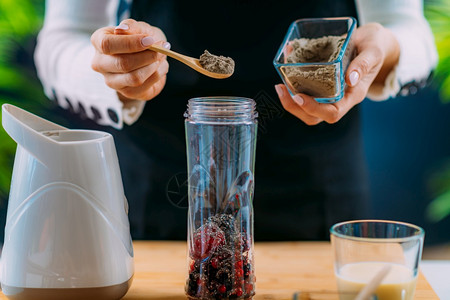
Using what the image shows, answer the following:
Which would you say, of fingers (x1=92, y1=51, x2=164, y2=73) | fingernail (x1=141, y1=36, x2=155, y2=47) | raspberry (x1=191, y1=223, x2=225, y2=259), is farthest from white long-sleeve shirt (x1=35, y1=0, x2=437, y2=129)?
raspberry (x1=191, y1=223, x2=225, y2=259)

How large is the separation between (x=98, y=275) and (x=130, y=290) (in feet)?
0.42

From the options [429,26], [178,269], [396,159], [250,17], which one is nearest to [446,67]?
[429,26]

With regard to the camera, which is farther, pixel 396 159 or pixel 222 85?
pixel 396 159

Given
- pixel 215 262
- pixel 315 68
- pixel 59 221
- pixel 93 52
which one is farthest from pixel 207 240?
pixel 93 52

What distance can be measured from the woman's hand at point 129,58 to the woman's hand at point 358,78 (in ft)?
0.81

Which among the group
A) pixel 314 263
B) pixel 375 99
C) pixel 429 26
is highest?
pixel 429 26

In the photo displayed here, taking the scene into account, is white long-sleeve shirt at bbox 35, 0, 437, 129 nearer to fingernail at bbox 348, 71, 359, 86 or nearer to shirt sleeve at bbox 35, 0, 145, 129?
shirt sleeve at bbox 35, 0, 145, 129

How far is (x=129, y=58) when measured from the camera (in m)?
0.88

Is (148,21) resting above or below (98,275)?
above

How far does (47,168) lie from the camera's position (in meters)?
0.73

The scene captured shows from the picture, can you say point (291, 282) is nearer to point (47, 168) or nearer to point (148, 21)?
point (47, 168)

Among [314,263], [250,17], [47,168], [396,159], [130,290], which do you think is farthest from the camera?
[396,159]

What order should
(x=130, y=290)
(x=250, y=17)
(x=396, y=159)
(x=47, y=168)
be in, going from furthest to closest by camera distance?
(x=396, y=159), (x=250, y=17), (x=130, y=290), (x=47, y=168)

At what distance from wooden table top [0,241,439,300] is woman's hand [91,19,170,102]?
1.02 feet
